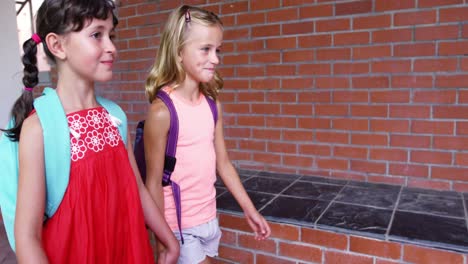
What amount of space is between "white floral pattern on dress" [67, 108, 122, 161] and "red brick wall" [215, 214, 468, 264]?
1193mm

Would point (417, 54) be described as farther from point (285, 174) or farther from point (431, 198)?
point (285, 174)

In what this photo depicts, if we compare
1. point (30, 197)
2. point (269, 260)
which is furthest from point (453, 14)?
point (30, 197)

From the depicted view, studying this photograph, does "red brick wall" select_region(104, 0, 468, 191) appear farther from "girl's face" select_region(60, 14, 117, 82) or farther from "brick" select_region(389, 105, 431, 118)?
"girl's face" select_region(60, 14, 117, 82)

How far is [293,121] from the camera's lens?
2.93m

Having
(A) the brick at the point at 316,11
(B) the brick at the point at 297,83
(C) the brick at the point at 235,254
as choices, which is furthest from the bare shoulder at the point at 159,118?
(A) the brick at the point at 316,11

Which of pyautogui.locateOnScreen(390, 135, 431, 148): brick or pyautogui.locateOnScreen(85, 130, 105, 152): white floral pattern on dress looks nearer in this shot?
pyautogui.locateOnScreen(85, 130, 105, 152): white floral pattern on dress

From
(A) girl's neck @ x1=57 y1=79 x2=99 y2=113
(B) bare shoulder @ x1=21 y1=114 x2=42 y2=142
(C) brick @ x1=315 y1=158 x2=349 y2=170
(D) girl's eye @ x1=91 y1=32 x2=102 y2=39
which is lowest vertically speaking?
(C) brick @ x1=315 y1=158 x2=349 y2=170

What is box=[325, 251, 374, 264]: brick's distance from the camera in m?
1.94

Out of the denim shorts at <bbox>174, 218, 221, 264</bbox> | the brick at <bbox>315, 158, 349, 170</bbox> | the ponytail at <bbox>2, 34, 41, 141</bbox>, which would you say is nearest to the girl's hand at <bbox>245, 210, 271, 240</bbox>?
the denim shorts at <bbox>174, 218, 221, 264</bbox>

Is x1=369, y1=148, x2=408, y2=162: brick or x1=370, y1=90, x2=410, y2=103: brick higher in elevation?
x1=370, y1=90, x2=410, y2=103: brick

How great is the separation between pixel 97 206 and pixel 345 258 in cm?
134

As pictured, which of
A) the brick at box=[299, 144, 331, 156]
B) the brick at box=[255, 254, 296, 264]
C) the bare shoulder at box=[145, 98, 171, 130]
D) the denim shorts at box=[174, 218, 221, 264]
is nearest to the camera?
the bare shoulder at box=[145, 98, 171, 130]

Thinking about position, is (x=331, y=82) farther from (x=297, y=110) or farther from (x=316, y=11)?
(x=316, y=11)

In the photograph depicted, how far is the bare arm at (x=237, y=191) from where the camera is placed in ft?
5.81
